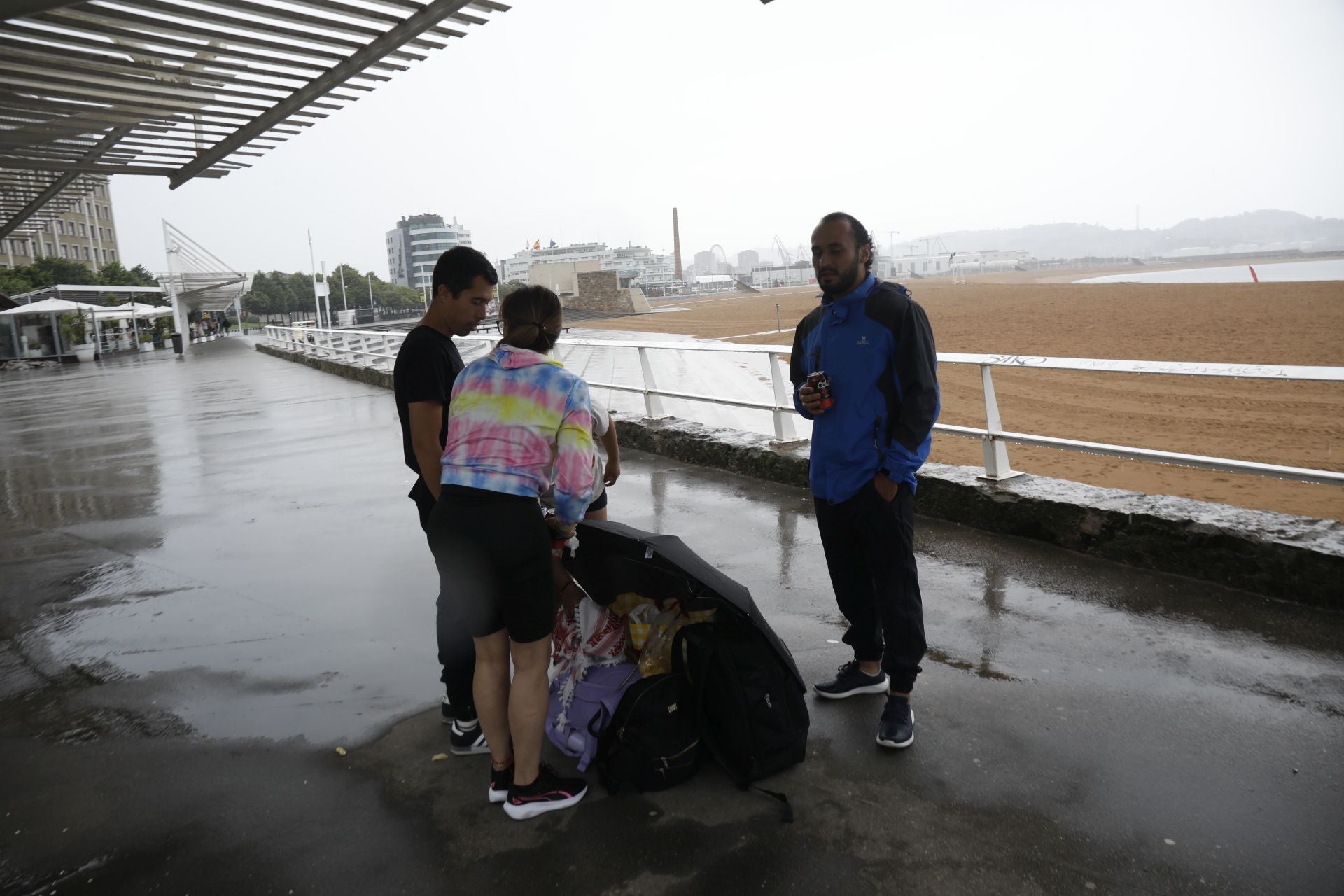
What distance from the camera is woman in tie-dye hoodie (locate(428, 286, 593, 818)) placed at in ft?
7.98

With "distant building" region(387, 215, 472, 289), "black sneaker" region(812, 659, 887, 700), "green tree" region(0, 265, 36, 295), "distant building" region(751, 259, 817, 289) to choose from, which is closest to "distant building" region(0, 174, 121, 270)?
"green tree" region(0, 265, 36, 295)

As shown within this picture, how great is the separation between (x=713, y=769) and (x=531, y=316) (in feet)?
5.20

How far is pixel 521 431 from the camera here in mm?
2434

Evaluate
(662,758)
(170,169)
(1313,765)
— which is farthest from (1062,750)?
(170,169)

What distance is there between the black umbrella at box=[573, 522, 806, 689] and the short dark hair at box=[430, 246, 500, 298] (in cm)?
86

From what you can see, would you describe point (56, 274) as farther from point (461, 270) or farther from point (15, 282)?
point (461, 270)

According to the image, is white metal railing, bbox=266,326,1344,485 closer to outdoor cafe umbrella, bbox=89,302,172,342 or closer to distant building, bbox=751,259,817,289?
outdoor cafe umbrella, bbox=89,302,172,342

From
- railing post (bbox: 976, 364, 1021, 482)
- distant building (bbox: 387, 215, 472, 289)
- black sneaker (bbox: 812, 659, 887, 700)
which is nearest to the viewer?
black sneaker (bbox: 812, 659, 887, 700)

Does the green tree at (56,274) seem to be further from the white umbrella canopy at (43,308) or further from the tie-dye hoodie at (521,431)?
the tie-dye hoodie at (521,431)

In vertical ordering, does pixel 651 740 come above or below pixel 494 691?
below

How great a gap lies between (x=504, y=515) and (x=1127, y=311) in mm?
36193

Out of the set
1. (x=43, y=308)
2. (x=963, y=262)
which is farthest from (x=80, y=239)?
(x=963, y=262)

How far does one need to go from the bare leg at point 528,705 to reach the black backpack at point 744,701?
46 centimetres

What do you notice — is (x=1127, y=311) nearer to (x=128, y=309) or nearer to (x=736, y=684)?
(x=736, y=684)
